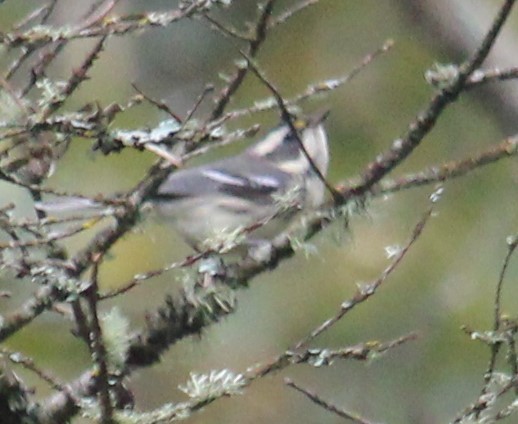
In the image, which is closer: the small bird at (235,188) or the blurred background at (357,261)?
the small bird at (235,188)

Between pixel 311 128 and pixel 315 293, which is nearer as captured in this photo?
pixel 311 128

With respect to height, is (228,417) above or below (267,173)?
below

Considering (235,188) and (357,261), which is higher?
(235,188)

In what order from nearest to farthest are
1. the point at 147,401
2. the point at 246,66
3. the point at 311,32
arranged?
1. the point at 246,66
2. the point at 147,401
3. the point at 311,32

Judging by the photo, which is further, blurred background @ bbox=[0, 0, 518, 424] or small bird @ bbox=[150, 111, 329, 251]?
blurred background @ bbox=[0, 0, 518, 424]

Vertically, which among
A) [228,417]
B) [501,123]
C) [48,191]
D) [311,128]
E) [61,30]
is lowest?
[228,417]

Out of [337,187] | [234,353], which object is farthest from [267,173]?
[337,187]

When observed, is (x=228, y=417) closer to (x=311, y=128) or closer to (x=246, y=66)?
(x=311, y=128)

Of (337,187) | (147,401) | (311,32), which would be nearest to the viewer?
(337,187)
